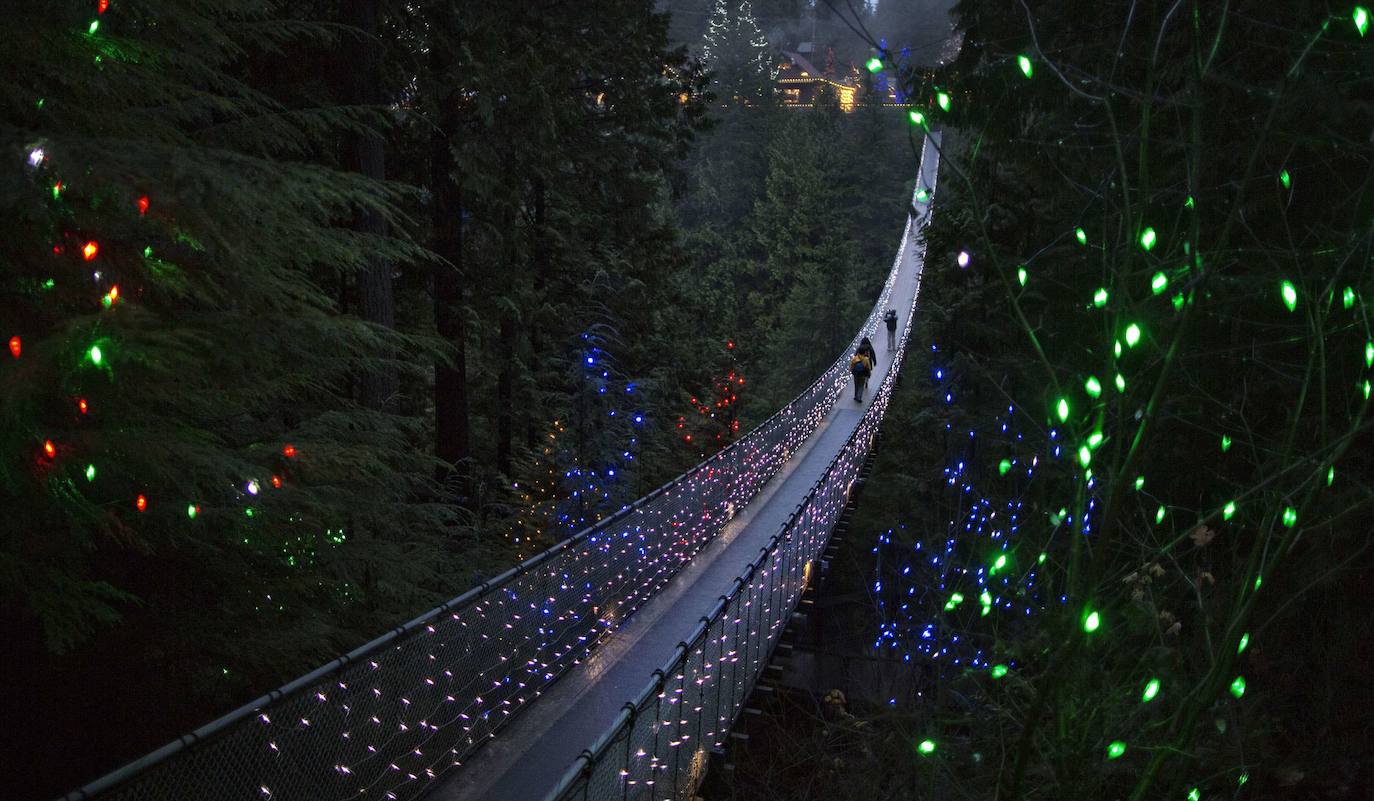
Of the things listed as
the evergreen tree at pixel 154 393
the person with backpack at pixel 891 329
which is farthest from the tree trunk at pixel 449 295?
the person with backpack at pixel 891 329

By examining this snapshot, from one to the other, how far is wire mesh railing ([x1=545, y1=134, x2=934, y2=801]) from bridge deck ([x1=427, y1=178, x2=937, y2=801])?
1.43 ft

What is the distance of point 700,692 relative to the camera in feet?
19.9

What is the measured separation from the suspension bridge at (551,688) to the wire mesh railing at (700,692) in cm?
1

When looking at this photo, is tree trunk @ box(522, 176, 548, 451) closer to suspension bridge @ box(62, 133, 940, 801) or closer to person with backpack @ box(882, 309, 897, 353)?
suspension bridge @ box(62, 133, 940, 801)

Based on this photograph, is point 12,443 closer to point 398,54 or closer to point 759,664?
point 759,664

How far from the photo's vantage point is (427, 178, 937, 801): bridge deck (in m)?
5.50

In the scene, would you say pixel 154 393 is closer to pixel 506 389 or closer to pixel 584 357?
pixel 584 357

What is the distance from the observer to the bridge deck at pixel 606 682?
5504 millimetres

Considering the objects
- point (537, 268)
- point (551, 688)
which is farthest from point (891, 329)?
point (551, 688)

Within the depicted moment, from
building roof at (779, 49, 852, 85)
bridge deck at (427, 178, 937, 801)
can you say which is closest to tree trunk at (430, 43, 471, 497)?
bridge deck at (427, 178, 937, 801)

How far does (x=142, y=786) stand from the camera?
3.60m

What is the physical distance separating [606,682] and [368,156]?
4.51 metres

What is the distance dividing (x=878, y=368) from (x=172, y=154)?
18492mm

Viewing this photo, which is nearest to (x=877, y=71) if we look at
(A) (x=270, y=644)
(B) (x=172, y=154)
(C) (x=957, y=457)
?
(B) (x=172, y=154)
